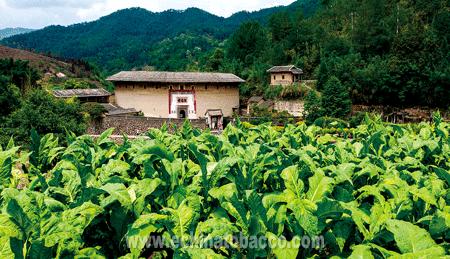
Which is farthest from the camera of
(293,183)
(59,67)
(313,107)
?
(59,67)

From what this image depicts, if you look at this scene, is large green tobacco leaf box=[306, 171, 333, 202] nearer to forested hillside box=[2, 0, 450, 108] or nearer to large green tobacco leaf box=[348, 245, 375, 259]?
large green tobacco leaf box=[348, 245, 375, 259]

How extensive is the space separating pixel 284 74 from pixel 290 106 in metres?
4.45

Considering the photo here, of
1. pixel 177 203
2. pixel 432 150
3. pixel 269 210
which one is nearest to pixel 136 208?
pixel 177 203

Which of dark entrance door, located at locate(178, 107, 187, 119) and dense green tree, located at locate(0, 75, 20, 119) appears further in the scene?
dark entrance door, located at locate(178, 107, 187, 119)

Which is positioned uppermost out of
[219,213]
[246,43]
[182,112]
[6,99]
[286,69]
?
[246,43]

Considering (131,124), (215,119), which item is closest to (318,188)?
(131,124)

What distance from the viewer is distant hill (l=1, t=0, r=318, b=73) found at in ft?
343

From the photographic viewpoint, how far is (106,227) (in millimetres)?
3330

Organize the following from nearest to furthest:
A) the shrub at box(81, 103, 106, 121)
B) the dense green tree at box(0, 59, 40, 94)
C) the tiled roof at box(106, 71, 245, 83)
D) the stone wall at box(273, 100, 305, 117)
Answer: the dense green tree at box(0, 59, 40, 94), the shrub at box(81, 103, 106, 121), the tiled roof at box(106, 71, 245, 83), the stone wall at box(273, 100, 305, 117)

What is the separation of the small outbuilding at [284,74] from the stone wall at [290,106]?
3035 mm

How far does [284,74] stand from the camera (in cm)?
3669

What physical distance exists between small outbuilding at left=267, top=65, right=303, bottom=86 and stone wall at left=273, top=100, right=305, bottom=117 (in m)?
3.04

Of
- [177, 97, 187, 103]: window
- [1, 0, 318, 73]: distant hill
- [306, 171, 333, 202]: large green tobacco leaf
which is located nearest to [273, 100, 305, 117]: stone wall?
[177, 97, 187, 103]: window

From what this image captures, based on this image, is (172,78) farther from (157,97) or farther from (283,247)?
(283,247)
